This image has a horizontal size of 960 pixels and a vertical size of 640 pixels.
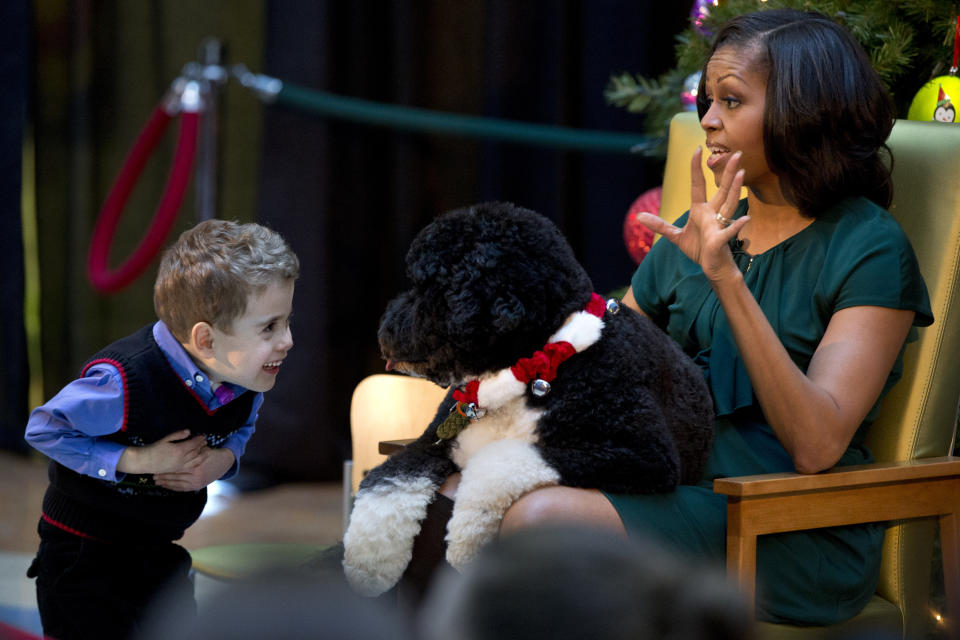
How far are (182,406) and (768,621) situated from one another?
2.84 ft

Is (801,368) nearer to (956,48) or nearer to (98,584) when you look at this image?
(956,48)

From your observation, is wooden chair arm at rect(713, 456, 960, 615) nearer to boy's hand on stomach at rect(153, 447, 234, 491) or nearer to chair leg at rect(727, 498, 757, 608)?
chair leg at rect(727, 498, 757, 608)

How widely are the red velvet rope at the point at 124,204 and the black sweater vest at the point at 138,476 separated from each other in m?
1.45

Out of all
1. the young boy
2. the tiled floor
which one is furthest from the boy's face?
the tiled floor

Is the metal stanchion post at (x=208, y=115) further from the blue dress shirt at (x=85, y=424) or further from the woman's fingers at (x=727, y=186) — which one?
the woman's fingers at (x=727, y=186)

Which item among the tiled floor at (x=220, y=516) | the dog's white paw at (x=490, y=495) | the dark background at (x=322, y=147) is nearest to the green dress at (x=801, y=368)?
the dog's white paw at (x=490, y=495)

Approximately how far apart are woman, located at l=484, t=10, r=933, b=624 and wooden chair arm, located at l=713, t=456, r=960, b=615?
0.03m

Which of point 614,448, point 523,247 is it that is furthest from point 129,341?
point 614,448

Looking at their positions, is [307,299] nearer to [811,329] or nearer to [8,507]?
[8,507]

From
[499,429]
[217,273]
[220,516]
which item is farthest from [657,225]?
[220,516]

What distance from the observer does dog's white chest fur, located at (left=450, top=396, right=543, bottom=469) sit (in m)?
1.23

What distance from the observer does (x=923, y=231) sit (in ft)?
5.22

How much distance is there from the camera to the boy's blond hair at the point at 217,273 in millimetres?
1394

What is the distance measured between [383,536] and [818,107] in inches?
34.0
